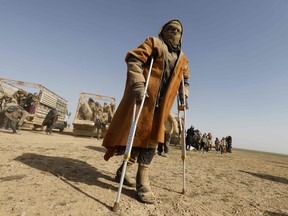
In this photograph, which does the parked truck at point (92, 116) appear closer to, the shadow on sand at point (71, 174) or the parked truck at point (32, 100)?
the parked truck at point (32, 100)

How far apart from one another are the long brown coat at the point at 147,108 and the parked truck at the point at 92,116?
11.2 m

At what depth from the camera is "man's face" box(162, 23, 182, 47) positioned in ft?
10.8

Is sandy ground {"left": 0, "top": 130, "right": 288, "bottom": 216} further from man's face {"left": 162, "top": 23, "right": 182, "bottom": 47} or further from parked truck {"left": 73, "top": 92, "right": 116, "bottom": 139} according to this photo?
parked truck {"left": 73, "top": 92, "right": 116, "bottom": 139}

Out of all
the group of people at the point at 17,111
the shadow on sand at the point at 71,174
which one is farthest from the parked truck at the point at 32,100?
the shadow on sand at the point at 71,174

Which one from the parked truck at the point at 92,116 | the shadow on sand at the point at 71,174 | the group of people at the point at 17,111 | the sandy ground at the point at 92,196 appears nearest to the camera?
the sandy ground at the point at 92,196

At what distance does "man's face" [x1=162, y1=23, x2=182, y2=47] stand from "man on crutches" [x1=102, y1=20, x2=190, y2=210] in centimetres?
5

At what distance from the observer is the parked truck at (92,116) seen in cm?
1434

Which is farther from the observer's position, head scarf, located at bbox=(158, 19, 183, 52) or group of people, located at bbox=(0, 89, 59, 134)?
group of people, located at bbox=(0, 89, 59, 134)

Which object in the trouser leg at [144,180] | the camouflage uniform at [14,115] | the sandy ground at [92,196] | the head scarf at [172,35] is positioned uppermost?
the head scarf at [172,35]

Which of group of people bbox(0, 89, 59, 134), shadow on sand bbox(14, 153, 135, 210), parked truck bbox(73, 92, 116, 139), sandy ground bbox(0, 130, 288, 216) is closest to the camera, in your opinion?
sandy ground bbox(0, 130, 288, 216)

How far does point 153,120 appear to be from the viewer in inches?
117

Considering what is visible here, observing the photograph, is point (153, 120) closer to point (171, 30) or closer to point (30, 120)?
point (171, 30)

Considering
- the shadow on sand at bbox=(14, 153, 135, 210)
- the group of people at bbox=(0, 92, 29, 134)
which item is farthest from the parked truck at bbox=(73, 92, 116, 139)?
the shadow on sand at bbox=(14, 153, 135, 210)

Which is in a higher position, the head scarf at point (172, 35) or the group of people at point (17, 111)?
the head scarf at point (172, 35)
